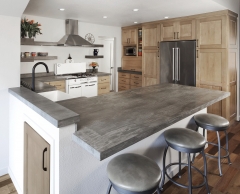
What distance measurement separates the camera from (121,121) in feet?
4.92

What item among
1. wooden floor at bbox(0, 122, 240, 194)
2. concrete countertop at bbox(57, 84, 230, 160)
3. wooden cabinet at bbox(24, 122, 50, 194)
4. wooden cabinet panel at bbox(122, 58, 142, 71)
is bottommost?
wooden floor at bbox(0, 122, 240, 194)

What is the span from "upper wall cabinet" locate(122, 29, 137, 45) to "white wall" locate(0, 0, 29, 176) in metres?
3.99

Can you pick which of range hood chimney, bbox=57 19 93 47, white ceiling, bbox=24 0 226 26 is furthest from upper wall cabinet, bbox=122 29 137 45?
range hood chimney, bbox=57 19 93 47

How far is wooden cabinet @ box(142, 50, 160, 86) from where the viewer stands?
5.20m

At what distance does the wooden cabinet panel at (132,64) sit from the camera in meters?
5.92

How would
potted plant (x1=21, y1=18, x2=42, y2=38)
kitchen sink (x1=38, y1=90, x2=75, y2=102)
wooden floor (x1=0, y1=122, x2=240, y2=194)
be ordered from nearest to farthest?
1. wooden floor (x1=0, y1=122, x2=240, y2=194)
2. kitchen sink (x1=38, y1=90, x2=75, y2=102)
3. potted plant (x1=21, y1=18, x2=42, y2=38)

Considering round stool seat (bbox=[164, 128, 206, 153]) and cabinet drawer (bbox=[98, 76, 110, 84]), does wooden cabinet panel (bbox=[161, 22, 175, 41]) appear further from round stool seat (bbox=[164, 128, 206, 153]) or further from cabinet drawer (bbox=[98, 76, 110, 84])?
round stool seat (bbox=[164, 128, 206, 153])

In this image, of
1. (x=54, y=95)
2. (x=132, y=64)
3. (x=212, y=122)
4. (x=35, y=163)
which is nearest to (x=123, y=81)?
(x=132, y=64)

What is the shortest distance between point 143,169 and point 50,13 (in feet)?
13.5

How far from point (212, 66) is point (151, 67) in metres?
1.65

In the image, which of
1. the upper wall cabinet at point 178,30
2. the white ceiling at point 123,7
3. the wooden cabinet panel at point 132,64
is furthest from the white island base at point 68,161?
the wooden cabinet panel at point 132,64

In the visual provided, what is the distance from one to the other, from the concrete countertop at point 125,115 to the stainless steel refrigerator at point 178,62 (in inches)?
79.6

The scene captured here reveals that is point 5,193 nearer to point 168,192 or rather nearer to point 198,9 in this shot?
point 168,192

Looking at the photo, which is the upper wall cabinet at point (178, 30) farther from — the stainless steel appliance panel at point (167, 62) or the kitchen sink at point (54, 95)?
the kitchen sink at point (54, 95)
